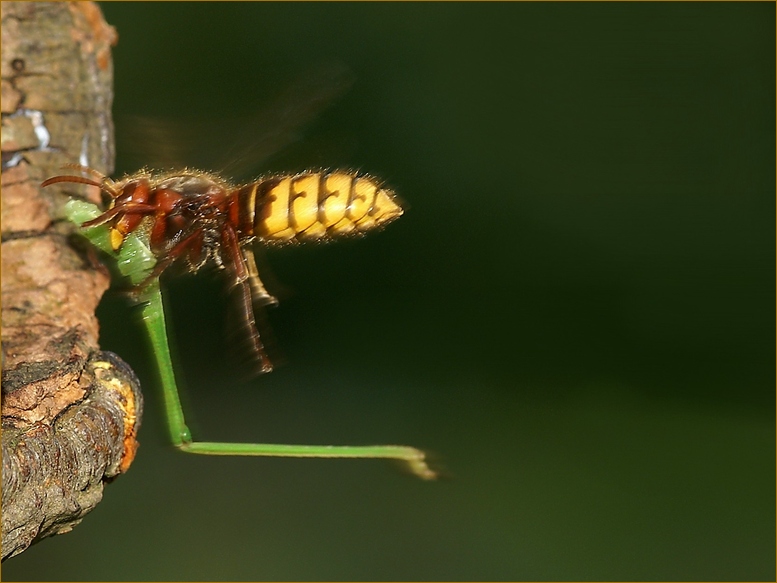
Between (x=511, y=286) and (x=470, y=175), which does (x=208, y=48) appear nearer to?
(x=470, y=175)

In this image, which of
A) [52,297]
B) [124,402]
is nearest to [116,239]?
[52,297]

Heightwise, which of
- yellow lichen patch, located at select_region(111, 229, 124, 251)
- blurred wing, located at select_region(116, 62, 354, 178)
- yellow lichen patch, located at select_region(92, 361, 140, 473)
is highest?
blurred wing, located at select_region(116, 62, 354, 178)

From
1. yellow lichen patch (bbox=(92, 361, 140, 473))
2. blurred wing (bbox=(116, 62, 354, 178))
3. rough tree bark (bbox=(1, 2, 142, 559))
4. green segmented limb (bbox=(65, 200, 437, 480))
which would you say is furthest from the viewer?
blurred wing (bbox=(116, 62, 354, 178))

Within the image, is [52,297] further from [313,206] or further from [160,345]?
[313,206]

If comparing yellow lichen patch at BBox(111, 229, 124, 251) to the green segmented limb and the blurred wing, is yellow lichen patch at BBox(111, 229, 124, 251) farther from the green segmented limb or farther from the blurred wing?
the blurred wing

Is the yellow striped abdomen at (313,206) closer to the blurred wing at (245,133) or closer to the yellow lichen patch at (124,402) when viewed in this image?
the blurred wing at (245,133)

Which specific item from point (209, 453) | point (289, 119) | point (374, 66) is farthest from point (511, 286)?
point (209, 453)

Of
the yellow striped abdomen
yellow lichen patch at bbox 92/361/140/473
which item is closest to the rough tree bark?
yellow lichen patch at bbox 92/361/140/473
